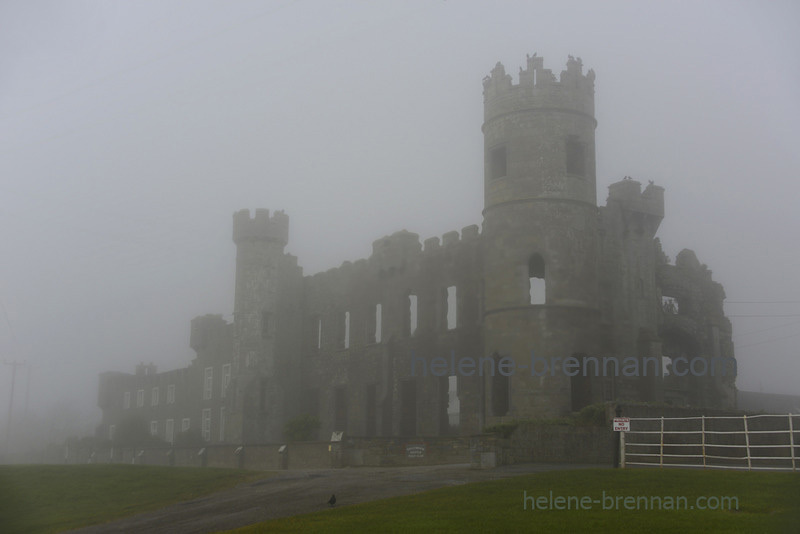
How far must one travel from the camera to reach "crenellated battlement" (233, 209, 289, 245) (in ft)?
158

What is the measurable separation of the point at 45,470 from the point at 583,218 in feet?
72.4

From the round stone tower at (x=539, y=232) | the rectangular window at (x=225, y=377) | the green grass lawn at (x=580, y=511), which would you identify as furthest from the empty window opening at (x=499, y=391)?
the rectangular window at (x=225, y=377)

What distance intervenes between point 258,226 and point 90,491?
2138 cm

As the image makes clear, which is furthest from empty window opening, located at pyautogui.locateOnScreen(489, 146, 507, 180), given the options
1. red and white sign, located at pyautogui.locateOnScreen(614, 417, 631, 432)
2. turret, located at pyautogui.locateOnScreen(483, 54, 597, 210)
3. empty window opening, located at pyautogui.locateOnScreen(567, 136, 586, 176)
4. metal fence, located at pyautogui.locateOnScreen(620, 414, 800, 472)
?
red and white sign, located at pyautogui.locateOnScreen(614, 417, 631, 432)

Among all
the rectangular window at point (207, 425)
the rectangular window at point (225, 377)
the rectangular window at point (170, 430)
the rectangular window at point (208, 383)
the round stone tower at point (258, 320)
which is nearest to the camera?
the round stone tower at point (258, 320)

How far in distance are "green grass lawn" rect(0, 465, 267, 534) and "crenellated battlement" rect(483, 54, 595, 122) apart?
16.7 metres

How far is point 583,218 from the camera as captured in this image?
34.7m

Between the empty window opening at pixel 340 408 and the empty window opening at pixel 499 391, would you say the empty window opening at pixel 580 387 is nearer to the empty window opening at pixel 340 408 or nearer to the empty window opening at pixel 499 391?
the empty window opening at pixel 499 391

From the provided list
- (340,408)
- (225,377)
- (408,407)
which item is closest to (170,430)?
(225,377)

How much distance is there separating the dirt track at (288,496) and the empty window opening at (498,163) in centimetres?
1279

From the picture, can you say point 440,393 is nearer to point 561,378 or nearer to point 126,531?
point 561,378

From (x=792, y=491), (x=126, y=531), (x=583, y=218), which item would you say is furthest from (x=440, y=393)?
(x=792, y=491)

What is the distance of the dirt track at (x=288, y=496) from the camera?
66.0 feet

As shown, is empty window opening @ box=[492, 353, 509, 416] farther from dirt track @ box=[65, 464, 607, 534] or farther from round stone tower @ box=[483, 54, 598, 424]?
dirt track @ box=[65, 464, 607, 534]
